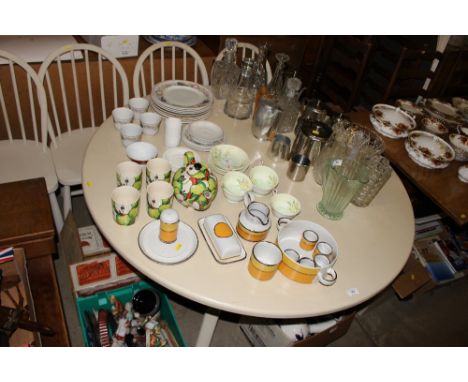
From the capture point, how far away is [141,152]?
141cm

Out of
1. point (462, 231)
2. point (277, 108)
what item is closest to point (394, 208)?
point (277, 108)

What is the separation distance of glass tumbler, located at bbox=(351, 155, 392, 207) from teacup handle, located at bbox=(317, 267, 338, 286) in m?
0.44

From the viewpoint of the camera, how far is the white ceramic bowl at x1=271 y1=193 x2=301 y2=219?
134 cm

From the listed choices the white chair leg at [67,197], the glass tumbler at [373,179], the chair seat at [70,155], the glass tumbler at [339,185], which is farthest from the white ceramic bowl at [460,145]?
the white chair leg at [67,197]

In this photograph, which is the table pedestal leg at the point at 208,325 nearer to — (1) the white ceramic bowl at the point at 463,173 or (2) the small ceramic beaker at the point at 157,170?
(2) the small ceramic beaker at the point at 157,170

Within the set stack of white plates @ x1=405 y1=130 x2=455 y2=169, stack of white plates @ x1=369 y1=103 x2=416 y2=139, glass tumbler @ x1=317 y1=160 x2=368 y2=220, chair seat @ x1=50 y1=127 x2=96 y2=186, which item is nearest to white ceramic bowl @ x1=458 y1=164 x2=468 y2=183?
stack of white plates @ x1=405 y1=130 x2=455 y2=169

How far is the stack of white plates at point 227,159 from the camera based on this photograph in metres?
1.45

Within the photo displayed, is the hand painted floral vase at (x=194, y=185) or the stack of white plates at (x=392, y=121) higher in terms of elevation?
the hand painted floral vase at (x=194, y=185)

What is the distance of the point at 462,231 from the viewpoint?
7.97 ft

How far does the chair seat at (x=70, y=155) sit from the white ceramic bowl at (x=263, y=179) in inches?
34.5

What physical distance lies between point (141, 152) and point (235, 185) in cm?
40

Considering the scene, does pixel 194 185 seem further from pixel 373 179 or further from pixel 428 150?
pixel 428 150

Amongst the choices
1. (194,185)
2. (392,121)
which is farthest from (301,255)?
(392,121)

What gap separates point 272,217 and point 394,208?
56cm
